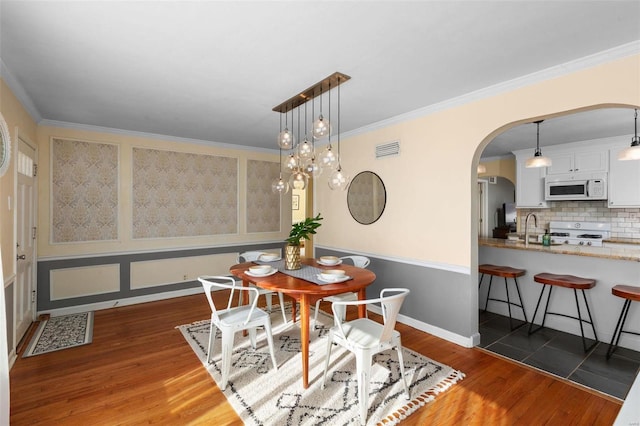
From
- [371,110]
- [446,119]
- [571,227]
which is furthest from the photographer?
[571,227]

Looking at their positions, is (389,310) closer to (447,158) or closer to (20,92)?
(447,158)

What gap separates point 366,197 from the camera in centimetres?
427

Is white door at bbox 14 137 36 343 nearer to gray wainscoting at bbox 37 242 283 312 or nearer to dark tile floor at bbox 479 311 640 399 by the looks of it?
gray wainscoting at bbox 37 242 283 312

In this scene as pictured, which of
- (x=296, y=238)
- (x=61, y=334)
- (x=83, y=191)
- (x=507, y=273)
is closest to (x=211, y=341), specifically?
(x=296, y=238)

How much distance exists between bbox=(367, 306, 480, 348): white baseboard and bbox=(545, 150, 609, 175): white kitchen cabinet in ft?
12.5

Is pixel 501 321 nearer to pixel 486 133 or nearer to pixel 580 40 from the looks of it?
pixel 486 133

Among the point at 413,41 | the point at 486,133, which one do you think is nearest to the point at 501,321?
the point at 486,133

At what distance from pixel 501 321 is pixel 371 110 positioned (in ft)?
9.81

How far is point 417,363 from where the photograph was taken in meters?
2.69

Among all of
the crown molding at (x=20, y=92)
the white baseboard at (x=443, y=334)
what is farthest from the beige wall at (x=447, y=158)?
the crown molding at (x=20, y=92)

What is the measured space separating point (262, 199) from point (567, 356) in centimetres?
464

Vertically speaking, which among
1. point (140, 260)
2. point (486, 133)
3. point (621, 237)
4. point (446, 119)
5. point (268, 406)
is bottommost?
point (268, 406)

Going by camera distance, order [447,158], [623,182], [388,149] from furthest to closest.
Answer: [623,182] → [388,149] → [447,158]

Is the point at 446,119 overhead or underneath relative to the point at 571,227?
overhead
